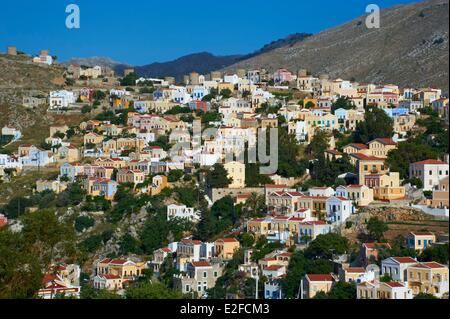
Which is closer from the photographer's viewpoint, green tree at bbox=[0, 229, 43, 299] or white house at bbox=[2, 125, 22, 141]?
green tree at bbox=[0, 229, 43, 299]

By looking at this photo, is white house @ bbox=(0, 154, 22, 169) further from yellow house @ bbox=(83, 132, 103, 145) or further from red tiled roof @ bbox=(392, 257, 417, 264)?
red tiled roof @ bbox=(392, 257, 417, 264)

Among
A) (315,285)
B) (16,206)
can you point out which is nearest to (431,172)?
(315,285)

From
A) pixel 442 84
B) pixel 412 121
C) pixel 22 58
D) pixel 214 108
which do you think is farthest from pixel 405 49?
pixel 412 121

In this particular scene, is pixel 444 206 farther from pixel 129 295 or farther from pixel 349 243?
pixel 129 295

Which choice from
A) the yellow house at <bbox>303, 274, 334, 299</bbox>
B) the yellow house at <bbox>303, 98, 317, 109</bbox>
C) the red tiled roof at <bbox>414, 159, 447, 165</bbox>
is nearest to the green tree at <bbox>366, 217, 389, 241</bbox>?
the yellow house at <bbox>303, 274, 334, 299</bbox>

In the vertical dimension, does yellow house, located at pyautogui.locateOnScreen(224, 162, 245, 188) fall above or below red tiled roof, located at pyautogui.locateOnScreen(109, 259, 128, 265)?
above

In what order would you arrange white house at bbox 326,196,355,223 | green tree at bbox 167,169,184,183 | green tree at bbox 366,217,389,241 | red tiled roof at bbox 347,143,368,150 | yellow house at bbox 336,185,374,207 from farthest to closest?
green tree at bbox 167,169,184,183 < red tiled roof at bbox 347,143,368,150 < yellow house at bbox 336,185,374,207 < white house at bbox 326,196,355,223 < green tree at bbox 366,217,389,241

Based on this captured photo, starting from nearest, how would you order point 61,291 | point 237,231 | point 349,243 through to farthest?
point 61,291
point 349,243
point 237,231
